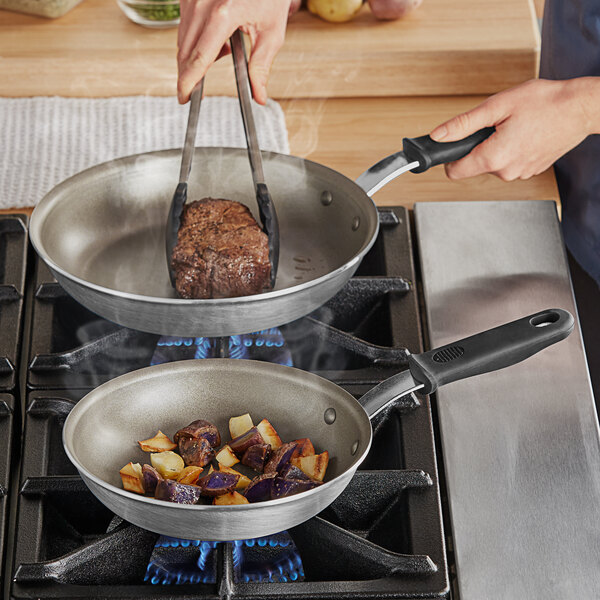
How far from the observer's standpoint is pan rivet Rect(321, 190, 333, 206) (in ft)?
3.26

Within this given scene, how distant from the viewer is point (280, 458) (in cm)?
74

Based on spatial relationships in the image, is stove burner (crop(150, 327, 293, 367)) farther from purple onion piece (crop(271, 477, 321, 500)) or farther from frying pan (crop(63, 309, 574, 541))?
purple onion piece (crop(271, 477, 321, 500))

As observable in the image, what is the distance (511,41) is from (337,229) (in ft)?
1.96

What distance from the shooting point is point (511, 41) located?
1356 millimetres

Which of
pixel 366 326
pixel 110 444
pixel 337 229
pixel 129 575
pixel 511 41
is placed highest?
pixel 511 41

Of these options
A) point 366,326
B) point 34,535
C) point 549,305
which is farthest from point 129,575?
point 549,305

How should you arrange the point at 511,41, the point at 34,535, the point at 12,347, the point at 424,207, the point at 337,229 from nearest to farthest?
the point at 34,535 < the point at 12,347 < the point at 337,229 < the point at 424,207 < the point at 511,41

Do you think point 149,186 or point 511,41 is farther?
point 511,41

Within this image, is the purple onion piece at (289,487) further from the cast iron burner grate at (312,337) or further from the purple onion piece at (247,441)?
the cast iron burner grate at (312,337)

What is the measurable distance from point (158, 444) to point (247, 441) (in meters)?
0.09

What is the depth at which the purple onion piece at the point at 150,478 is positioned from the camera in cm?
72

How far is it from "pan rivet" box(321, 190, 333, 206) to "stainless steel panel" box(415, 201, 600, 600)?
0.16 m

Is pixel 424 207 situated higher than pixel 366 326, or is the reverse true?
pixel 424 207

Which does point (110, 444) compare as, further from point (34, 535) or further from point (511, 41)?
point (511, 41)
